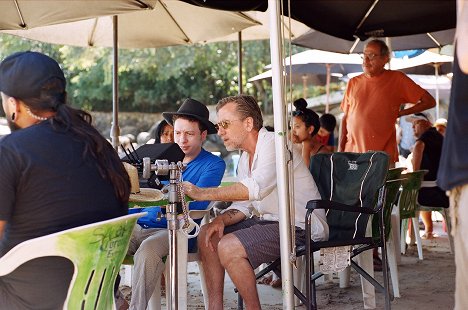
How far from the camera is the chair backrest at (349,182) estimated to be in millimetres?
4609

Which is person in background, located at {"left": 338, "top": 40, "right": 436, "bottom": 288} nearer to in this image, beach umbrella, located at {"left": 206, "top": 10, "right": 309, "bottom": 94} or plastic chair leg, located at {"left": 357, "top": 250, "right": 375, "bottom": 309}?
plastic chair leg, located at {"left": 357, "top": 250, "right": 375, "bottom": 309}

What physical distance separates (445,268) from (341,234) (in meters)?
2.47


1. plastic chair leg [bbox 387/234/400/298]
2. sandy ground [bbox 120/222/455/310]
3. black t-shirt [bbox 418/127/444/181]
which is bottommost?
sandy ground [bbox 120/222/455/310]

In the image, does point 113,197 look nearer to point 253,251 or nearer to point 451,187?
point 451,187

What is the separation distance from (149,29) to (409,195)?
10.9 feet

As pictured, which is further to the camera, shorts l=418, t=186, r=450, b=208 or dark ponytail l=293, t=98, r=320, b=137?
shorts l=418, t=186, r=450, b=208

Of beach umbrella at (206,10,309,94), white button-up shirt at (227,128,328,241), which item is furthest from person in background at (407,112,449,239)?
white button-up shirt at (227,128,328,241)

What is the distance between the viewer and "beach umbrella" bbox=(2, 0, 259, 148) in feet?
25.1

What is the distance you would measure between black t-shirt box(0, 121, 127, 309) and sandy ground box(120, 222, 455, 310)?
2.90 metres

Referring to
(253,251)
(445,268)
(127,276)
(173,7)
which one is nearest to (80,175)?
(253,251)

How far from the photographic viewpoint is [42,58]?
2494mm

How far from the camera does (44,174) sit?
7.79ft

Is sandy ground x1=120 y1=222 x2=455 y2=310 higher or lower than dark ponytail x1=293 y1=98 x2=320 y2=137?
lower

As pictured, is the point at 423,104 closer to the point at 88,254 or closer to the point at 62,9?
the point at 62,9
